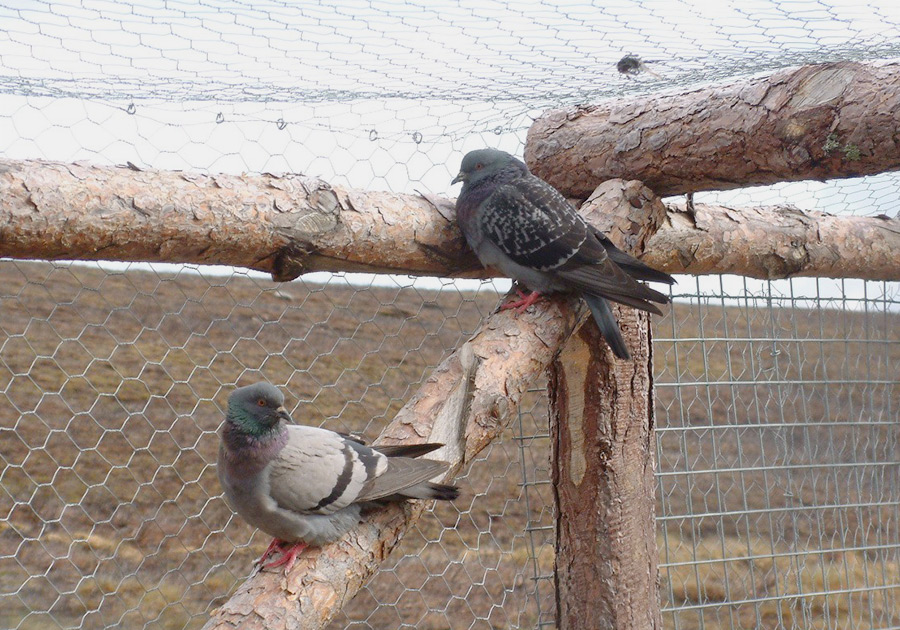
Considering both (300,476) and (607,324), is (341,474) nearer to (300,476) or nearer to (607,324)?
(300,476)

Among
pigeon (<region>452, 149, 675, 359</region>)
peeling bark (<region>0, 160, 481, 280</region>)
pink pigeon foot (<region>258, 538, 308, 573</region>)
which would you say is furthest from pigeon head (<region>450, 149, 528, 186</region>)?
pink pigeon foot (<region>258, 538, 308, 573</region>)

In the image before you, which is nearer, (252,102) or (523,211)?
(523,211)

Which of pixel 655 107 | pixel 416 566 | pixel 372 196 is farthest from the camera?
pixel 416 566

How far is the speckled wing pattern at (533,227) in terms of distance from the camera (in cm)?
169

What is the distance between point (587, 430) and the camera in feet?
6.41

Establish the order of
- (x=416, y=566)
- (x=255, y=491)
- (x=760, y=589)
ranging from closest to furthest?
(x=255, y=491)
(x=416, y=566)
(x=760, y=589)

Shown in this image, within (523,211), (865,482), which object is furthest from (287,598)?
(865,482)

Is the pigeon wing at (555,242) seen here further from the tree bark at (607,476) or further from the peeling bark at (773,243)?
the peeling bark at (773,243)

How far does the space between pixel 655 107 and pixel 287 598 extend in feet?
4.27

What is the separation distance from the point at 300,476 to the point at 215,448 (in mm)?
1488

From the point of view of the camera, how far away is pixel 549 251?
66.3 inches

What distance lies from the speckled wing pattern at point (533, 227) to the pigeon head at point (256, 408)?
1.89 feet

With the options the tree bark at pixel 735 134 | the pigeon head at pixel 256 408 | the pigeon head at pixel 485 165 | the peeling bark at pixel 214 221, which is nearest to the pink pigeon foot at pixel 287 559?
the pigeon head at pixel 256 408

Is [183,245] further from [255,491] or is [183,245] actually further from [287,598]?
[287,598]
